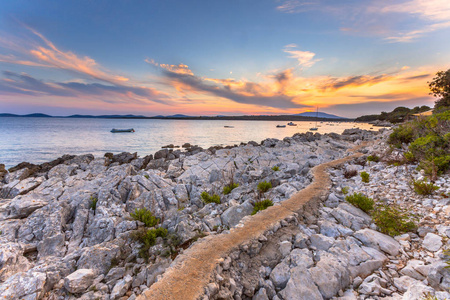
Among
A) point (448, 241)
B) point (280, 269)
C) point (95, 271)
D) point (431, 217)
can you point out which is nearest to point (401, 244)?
point (448, 241)

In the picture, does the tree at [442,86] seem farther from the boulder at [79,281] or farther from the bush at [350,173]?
the boulder at [79,281]

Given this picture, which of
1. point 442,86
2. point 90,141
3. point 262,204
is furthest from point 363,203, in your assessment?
point 90,141

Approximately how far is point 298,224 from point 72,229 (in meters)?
11.4

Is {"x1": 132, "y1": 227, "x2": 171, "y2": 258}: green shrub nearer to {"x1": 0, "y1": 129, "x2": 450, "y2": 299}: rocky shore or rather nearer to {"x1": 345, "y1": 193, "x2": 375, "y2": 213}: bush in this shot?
{"x1": 0, "y1": 129, "x2": 450, "y2": 299}: rocky shore

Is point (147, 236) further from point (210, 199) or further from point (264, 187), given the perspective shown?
point (264, 187)

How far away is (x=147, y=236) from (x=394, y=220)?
925 cm

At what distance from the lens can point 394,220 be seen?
6598 mm

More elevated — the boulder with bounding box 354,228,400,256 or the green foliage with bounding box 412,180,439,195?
the green foliage with bounding box 412,180,439,195

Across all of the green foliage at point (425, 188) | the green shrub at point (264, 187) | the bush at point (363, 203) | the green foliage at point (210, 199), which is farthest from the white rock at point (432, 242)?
the green foliage at point (210, 199)

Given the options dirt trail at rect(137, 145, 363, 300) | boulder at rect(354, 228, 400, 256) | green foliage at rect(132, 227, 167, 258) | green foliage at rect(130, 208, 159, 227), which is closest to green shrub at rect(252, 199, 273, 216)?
dirt trail at rect(137, 145, 363, 300)

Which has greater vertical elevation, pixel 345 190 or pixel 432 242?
pixel 432 242

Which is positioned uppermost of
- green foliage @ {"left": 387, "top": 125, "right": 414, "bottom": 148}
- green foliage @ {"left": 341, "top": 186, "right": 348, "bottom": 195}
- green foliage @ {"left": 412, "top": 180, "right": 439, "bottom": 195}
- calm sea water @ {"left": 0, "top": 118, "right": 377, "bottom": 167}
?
green foliage @ {"left": 387, "top": 125, "right": 414, "bottom": 148}

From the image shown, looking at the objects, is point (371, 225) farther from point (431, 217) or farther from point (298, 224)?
point (298, 224)

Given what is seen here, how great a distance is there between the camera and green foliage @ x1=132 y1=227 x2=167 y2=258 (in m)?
7.49
